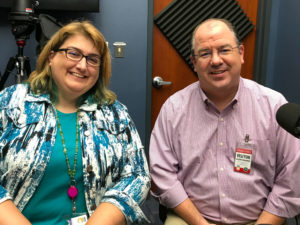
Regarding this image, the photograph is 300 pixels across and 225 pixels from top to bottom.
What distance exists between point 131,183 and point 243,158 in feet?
1.74

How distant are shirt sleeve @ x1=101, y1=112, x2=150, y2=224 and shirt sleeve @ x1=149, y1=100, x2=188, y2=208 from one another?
115 mm

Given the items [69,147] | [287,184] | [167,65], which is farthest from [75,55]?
[167,65]

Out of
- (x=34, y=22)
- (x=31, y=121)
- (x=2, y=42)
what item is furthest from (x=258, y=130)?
(x=2, y=42)

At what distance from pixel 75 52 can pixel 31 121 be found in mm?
353

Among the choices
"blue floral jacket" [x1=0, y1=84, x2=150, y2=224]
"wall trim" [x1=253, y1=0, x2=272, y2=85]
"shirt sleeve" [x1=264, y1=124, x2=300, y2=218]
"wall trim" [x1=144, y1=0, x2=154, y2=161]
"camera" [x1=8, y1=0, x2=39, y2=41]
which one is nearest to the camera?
"blue floral jacket" [x1=0, y1=84, x2=150, y2=224]

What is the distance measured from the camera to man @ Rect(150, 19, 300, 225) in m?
1.46

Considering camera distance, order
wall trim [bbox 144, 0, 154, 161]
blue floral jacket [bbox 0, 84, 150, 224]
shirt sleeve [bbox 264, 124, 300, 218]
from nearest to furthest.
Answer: blue floral jacket [bbox 0, 84, 150, 224] < shirt sleeve [bbox 264, 124, 300, 218] < wall trim [bbox 144, 0, 154, 161]

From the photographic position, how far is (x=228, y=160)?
4.90 feet

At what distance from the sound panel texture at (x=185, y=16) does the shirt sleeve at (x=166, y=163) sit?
145cm

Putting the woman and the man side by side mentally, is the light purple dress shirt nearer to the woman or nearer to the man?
the man

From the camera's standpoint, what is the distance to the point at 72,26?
1417 mm


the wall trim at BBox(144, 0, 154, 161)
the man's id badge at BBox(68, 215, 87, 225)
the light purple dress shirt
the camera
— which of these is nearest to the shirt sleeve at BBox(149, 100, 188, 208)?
the light purple dress shirt

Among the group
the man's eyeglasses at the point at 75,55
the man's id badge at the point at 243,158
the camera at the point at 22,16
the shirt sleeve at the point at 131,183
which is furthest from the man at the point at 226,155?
Answer: the camera at the point at 22,16

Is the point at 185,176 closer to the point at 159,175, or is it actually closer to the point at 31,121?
the point at 159,175
